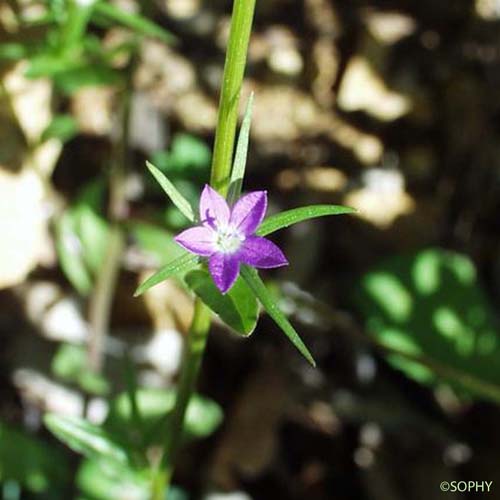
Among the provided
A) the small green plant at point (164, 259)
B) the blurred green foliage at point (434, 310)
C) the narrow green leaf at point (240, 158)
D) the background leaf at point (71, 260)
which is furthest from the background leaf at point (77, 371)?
the narrow green leaf at point (240, 158)

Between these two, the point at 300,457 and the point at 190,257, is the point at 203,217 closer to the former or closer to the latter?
the point at 190,257

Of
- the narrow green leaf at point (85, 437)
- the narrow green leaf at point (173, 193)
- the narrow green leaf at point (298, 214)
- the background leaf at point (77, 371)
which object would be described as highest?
the background leaf at point (77, 371)

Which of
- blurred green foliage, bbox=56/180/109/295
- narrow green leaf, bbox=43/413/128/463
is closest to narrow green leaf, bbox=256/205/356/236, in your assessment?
narrow green leaf, bbox=43/413/128/463

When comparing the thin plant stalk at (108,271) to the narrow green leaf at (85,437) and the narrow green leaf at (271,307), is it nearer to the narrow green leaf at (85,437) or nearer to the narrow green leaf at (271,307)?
the narrow green leaf at (85,437)

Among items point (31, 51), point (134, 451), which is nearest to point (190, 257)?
point (134, 451)

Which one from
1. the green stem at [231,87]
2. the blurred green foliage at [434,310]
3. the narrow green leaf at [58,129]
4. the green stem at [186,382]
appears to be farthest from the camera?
the blurred green foliage at [434,310]

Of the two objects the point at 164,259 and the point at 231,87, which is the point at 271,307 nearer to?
the point at 231,87
